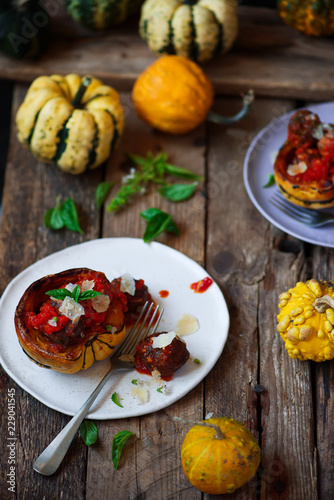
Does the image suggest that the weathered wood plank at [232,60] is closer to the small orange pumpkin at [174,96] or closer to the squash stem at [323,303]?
the small orange pumpkin at [174,96]

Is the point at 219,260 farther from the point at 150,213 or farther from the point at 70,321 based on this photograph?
the point at 70,321

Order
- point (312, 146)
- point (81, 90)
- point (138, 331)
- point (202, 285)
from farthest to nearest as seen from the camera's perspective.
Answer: point (81, 90)
point (312, 146)
point (202, 285)
point (138, 331)

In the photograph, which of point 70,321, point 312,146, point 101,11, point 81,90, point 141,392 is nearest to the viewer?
point 70,321

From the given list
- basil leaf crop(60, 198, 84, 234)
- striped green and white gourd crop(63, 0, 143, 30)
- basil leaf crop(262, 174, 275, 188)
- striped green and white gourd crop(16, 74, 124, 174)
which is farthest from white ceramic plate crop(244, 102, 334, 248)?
striped green and white gourd crop(63, 0, 143, 30)

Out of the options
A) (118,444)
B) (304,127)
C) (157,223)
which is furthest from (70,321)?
(304,127)

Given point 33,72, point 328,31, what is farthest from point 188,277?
point 328,31

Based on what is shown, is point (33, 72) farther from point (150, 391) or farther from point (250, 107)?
point (150, 391)
